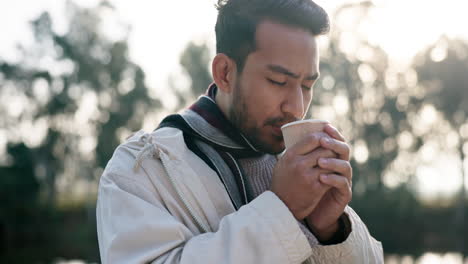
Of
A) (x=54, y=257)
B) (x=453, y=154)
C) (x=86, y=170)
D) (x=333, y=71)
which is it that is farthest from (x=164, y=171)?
(x=86, y=170)

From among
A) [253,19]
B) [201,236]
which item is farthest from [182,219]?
[253,19]

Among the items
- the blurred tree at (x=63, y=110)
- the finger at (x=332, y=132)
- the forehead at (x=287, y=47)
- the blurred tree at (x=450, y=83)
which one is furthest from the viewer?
the blurred tree at (x=63, y=110)

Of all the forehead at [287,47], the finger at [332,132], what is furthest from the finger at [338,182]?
the forehead at [287,47]

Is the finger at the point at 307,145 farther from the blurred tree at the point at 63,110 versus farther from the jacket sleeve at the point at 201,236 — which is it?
the blurred tree at the point at 63,110

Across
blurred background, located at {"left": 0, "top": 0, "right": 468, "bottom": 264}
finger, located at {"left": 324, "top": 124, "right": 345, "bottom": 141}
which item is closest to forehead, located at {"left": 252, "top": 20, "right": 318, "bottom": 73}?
finger, located at {"left": 324, "top": 124, "right": 345, "bottom": 141}

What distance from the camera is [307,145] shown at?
64.0 inches

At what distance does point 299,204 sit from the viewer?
161cm

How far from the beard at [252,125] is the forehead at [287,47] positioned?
196 mm

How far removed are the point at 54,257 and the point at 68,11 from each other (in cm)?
1447

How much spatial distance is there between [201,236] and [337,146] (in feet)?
1.74

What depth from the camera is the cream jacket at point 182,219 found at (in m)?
1.56

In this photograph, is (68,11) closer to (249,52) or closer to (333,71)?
(333,71)

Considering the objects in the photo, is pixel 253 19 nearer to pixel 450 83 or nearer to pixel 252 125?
pixel 252 125

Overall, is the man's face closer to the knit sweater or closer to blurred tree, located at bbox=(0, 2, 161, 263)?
the knit sweater
